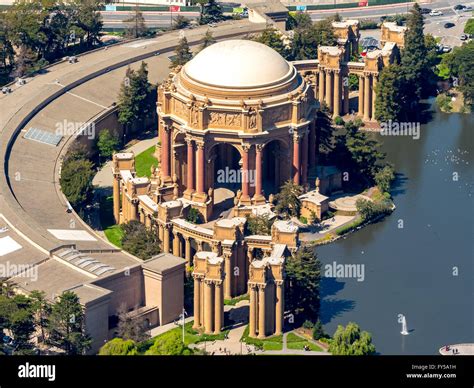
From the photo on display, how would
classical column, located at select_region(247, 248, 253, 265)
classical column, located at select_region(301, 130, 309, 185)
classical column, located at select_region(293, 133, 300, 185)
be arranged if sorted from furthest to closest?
classical column, located at select_region(301, 130, 309, 185) < classical column, located at select_region(293, 133, 300, 185) < classical column, located at select_region(247, 248, 253, 265)

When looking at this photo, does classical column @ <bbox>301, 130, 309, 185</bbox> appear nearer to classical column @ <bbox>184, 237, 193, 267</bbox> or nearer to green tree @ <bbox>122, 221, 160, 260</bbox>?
classical column @ <bbox>184, 237, 193, 267</bbox>

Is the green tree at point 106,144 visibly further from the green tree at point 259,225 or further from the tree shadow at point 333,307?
the tree shadow at point 333,307

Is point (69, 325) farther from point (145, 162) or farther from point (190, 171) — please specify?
point (145, 162)

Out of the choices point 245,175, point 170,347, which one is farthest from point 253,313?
point 245,175

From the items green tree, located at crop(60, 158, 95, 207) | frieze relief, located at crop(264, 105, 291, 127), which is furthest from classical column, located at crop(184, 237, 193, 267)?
frieze relief, located at crop(264, 105, 291, 127)

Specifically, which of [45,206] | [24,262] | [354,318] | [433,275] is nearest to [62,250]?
[24,262]

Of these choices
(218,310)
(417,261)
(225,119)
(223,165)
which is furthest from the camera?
(223,165)
